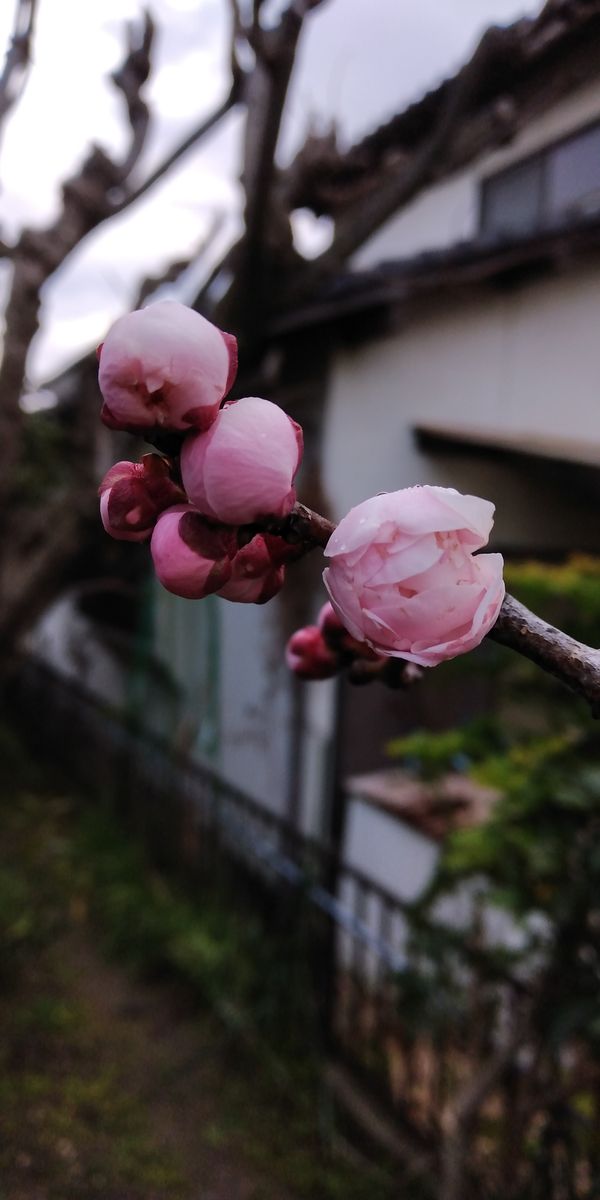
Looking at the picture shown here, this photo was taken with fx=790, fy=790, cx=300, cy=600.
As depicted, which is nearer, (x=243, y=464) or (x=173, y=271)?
(x=243, y=464)

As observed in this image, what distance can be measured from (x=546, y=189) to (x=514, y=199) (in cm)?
43

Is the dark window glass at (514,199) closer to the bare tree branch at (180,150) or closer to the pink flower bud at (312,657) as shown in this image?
the bare tree branch at (180,150)

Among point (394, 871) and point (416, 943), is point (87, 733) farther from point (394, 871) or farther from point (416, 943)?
point (416, 943)

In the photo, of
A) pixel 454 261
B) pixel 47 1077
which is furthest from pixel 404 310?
pixel 47 1077

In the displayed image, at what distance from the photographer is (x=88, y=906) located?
15.9 ft

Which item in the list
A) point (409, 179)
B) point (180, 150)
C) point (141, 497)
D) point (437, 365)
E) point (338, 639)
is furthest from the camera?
point (180, 150)

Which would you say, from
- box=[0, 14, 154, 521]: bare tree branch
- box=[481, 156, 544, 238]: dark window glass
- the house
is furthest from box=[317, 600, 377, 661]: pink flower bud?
box=[0, 14, 154, 521]: bare tree branch

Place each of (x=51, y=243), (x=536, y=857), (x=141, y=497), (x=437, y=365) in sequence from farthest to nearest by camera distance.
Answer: (x=51, y=243) < (x=437, y=365) < (x=536, y=857) < (x=141, y=497)

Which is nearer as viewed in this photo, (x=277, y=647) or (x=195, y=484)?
(x=195, y=484)

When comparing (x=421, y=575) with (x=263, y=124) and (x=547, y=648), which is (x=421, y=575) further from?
(x=263, y=124)

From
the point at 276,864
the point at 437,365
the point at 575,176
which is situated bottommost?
the point at 276,864

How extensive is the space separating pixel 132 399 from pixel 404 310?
3644 mm

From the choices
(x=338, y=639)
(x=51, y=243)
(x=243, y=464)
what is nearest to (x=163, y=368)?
(x=243, y=464)

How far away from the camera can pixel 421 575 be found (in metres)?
0.54
